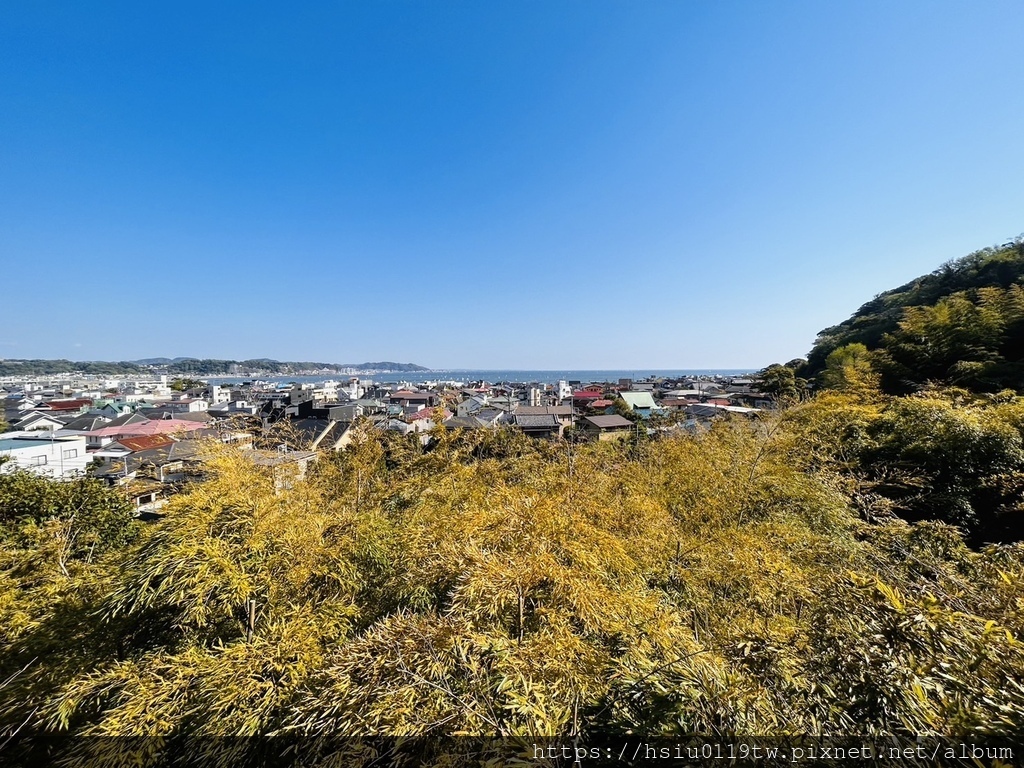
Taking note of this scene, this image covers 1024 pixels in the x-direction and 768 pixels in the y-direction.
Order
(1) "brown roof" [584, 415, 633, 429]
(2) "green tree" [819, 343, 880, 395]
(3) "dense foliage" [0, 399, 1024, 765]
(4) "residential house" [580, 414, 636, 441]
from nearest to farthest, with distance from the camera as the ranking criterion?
(3) "dense foliage" [0, 399, 1024, 765], (2) "green tree" [819, 343, 880, 395], (4) "residential house" [580, 414, 636, 441], (1) "brown roof" [584, 415, 633, 429]

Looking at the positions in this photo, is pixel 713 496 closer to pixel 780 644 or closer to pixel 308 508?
pixel 780 644

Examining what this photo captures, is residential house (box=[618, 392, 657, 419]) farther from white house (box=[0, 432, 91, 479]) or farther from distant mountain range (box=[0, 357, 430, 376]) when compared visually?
distant mountain range (box=[0, 357, 430, 376])

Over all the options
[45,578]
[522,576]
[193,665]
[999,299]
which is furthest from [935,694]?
[999,299]

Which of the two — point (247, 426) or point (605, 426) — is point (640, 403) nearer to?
point (605, 426)

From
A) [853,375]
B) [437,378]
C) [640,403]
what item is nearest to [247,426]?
[853,375]

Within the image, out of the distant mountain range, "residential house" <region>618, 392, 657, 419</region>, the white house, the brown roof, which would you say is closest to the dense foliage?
the white house

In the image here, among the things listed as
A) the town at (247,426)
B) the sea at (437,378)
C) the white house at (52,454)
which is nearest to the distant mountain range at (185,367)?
the sea at (437,378)

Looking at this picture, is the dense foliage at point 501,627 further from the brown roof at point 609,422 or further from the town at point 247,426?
the brown roof at point 609,422

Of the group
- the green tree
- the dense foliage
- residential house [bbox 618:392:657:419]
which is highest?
the green tree
